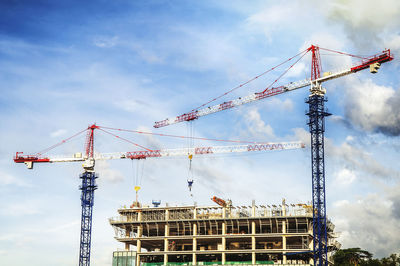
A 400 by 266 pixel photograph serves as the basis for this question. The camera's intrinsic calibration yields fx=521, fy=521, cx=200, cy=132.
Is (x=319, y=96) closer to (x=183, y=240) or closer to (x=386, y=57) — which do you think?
(x=386, y=57)

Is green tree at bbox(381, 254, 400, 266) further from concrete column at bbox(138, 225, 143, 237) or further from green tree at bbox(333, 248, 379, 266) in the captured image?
concrete column at bbox(138, 225, 143, 237)

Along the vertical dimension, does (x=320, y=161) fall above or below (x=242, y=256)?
above

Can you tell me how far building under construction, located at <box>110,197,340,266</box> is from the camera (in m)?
170

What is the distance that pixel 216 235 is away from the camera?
177 m

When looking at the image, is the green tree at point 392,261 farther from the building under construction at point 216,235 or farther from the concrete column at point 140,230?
the concrete column at point 140,230

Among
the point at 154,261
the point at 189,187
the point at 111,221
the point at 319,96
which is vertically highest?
the point at 319,96

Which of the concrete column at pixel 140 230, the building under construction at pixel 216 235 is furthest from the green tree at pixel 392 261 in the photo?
the concrete column at pixel 140 230

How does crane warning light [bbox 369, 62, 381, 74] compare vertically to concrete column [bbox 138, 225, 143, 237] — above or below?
above

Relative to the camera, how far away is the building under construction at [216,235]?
170 meters

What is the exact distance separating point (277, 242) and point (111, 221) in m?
59.9

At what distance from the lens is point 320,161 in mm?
155500

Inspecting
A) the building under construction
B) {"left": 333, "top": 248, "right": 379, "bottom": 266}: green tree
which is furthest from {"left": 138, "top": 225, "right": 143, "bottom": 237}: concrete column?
{"left": 333, "top": 248, "right": 379, "bottom": 266}: green tree

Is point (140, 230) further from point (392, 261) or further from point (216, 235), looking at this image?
point (392, 261)

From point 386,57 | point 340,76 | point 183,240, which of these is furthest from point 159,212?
point 386,57
